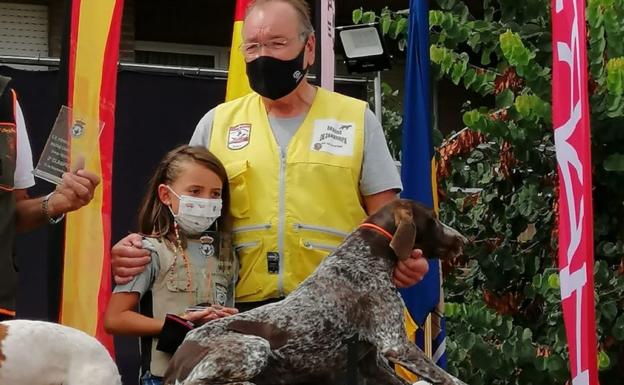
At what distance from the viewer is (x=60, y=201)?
390 centimetres

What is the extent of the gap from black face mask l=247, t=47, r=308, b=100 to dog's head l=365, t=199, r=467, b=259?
575mm

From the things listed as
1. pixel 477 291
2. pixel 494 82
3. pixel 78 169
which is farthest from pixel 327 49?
pixel 78 169

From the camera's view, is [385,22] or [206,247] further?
[385,22]

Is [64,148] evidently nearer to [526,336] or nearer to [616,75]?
[616,75]

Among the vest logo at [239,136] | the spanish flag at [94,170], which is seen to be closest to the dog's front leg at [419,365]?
the vest logo at [239,136]

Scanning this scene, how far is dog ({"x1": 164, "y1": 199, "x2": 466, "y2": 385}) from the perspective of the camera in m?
3.16

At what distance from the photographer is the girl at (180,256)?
12.1ft

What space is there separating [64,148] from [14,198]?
437 mm

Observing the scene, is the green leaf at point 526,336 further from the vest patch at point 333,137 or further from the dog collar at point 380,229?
the dog collar at point 380,229

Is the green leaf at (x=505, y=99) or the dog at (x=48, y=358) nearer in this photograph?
the dog at (x=48, y=358)

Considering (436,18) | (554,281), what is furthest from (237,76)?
(554,281)

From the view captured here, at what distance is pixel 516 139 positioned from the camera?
5.96 meters

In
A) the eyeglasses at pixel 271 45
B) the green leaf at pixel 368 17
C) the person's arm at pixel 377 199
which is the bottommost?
the person's arm at pixel 377 199

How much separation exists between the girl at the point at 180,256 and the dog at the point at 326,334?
13.7 inches
